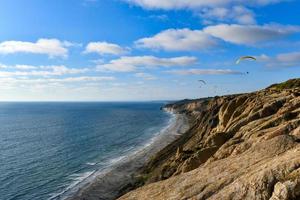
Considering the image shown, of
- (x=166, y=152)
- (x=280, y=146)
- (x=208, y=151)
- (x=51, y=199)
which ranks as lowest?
(x=51, y=199)

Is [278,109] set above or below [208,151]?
above

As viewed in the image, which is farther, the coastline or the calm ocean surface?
the calm ocean surface

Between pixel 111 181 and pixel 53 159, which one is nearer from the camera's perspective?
pixel 111 181

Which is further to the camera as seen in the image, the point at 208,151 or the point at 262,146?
the point at 208,151

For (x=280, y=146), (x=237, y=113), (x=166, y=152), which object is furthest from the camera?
(x=166, y=152)

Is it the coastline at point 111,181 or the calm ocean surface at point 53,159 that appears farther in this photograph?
the calm ocean surface at point 53,159

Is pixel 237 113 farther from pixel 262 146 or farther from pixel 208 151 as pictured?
pixel 262 146

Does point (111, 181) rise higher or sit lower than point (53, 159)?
lower

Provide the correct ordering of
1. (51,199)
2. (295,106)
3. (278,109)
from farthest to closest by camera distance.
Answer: (51,199)
(278,109)
(295,106)

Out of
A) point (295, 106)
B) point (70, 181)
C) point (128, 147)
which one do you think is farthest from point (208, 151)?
point (128, 147)

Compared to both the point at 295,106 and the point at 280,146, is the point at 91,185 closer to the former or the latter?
the point at 295,106
